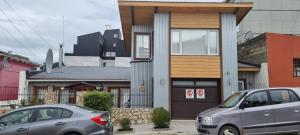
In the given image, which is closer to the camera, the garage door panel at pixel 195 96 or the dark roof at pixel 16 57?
the garage door panel at pixel 195 96

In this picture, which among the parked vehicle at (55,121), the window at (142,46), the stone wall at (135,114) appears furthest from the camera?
the window at (142,46)

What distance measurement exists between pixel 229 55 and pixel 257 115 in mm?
8005

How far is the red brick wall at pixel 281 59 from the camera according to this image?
738 inches

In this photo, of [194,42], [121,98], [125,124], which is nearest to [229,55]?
[194,42]

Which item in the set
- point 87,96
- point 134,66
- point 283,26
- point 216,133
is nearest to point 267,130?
point 216,133

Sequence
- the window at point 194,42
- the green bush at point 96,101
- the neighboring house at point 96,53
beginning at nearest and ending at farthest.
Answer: the green bush at point 96,101, the window at point 194,42, the neighboring house at point 96,53

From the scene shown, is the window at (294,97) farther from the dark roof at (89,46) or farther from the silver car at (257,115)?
the dark roof at (89,46)

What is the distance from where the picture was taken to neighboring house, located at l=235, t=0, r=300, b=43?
30.2 metres

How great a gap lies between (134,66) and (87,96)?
508 centimetres

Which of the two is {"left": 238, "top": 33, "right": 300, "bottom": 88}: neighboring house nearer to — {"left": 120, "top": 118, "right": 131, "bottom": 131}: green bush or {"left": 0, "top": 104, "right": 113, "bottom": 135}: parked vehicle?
{"left": 120, "top": 118, "right": 131, "bottom": 131}: green bush

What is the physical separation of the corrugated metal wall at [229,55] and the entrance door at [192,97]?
0.70 m

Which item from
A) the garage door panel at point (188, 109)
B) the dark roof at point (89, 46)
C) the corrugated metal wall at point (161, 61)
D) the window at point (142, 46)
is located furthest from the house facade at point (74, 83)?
the dark roof at point (89, 46)

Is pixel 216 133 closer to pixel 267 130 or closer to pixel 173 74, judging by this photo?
pixel 267 130

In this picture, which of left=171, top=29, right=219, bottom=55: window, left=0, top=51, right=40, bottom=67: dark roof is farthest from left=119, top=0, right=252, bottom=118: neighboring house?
left=0, top=51, right=40, bottom=67: dark roof
